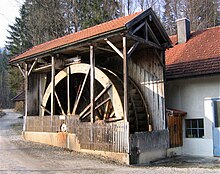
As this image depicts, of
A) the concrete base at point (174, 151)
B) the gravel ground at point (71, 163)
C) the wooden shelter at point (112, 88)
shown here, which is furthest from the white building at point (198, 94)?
the wooden shelter at point (112, 88)

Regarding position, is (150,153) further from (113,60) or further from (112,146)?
(113,60)

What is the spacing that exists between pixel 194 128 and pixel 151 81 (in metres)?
2.45

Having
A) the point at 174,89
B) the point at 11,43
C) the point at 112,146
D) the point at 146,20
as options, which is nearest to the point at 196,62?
the point at 174,89

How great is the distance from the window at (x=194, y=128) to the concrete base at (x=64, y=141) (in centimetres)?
376

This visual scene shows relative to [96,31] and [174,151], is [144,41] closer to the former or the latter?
[96,31]

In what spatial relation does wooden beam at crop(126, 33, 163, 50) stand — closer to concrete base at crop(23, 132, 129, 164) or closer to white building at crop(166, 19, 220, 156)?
white building at crop(166, 19, 220, 156)

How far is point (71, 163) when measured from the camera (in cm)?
805

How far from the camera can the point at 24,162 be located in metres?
7.93

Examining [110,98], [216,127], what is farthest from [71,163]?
[216,127]

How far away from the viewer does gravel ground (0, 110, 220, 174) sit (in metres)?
7.21

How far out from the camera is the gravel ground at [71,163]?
7211 millimetres

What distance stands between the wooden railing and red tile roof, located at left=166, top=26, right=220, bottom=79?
157 inches

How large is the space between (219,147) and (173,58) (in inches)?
180

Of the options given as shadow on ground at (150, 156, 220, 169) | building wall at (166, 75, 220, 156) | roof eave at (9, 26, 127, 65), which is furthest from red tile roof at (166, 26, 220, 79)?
roof eave at (9, 26, 127, 65)
